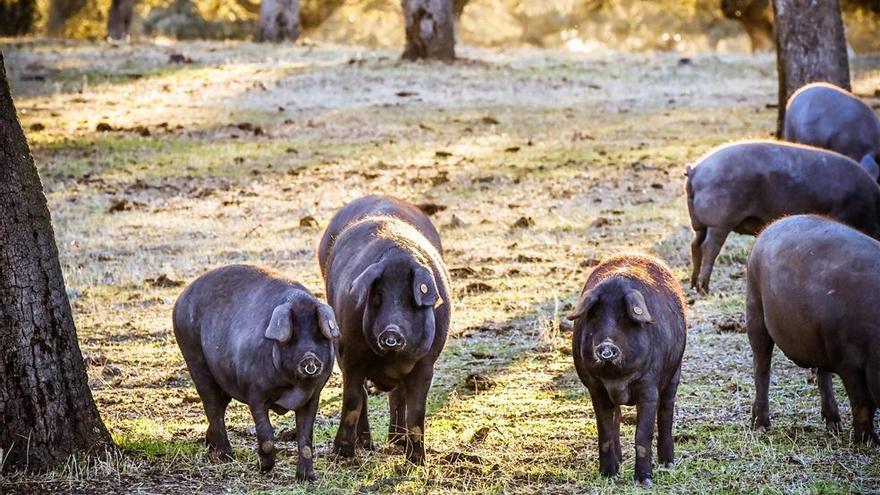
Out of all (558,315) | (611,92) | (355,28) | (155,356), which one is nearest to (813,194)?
(558,315)

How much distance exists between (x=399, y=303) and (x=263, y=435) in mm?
960

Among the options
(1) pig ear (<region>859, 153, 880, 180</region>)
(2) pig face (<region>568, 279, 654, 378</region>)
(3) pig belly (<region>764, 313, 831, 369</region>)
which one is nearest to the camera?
(2) pig face (<region>568, 279, 654, 378</region>)

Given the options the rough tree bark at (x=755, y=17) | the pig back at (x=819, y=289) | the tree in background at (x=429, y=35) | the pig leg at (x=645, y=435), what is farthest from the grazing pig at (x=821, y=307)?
the rough tree bark at (x=755, y=17)

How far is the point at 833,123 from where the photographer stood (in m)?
13.9

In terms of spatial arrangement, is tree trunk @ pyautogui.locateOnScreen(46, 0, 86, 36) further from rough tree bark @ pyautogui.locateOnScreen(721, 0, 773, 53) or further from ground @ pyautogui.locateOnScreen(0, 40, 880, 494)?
rough tree bark @ pyautogui.locateOnScreen(721, 0, 773, 53)

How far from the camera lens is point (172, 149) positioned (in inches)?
723

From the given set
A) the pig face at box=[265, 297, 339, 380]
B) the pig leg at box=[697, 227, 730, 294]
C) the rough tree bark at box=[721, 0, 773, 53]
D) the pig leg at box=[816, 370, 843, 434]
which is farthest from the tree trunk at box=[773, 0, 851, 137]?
the rough tree bark at box=[721, 0, 773, 53]

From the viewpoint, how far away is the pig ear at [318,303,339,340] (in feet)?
20.4

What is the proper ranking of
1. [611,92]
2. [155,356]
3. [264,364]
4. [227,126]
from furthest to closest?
[611,92] < [227,126] < [155,356] < [264,364]

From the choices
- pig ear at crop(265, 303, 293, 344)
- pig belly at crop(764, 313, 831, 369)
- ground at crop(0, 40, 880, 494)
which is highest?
pig ear at crop(265, 303, 293, 344)

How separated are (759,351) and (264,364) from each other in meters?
3.11

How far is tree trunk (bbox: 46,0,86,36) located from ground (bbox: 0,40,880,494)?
15838 mm

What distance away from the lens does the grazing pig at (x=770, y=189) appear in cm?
1068

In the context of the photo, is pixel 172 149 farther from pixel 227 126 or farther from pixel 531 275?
pixel 531 275
